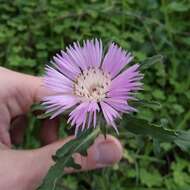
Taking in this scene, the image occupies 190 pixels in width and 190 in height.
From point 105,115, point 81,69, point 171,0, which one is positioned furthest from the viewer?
point 171,0

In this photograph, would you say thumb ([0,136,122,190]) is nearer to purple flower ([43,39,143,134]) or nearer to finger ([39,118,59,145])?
purple flower ([43,39,143,134])

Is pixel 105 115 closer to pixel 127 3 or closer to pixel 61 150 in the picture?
pixel 61 150

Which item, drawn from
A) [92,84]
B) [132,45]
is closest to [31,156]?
[92,84]

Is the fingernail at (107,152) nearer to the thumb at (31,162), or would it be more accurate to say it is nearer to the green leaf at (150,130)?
the thumb at (31,162)

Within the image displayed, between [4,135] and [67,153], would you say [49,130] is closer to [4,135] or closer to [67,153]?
[4,135]

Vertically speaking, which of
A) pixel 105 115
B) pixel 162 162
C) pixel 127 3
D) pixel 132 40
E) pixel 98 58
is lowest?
pixel 162 162

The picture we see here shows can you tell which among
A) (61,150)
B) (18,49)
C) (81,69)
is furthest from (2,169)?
(18,49)

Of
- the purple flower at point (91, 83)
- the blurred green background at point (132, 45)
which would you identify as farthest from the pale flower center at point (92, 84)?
the blurred green background at point (132, 45)
